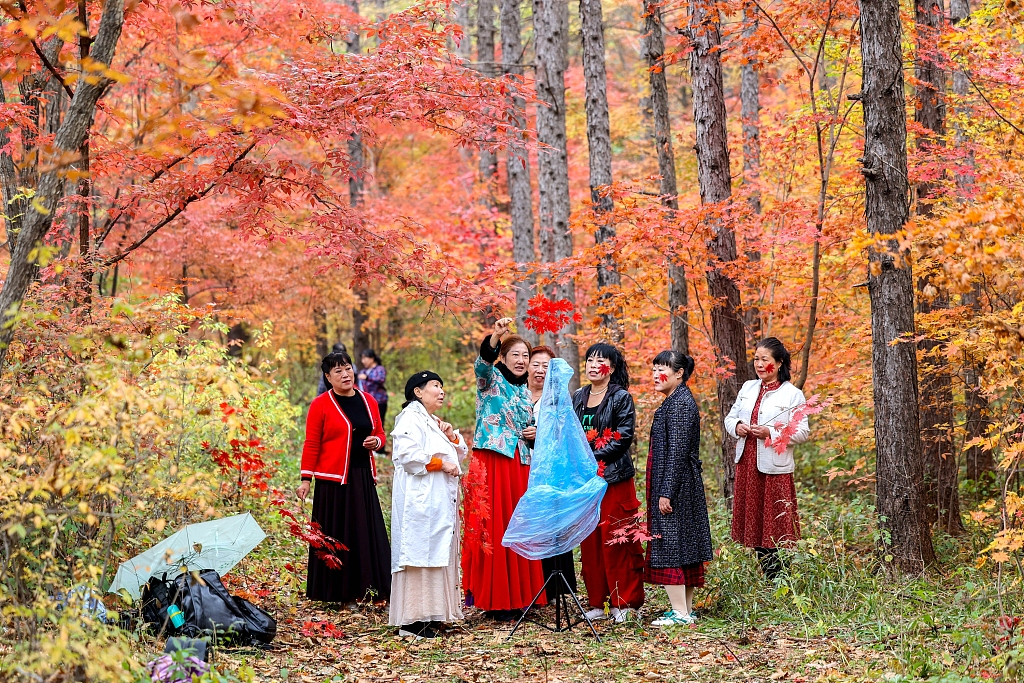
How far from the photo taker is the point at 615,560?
5648 mm

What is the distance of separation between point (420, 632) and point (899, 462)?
317 cm

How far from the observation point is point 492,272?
6.99 meters

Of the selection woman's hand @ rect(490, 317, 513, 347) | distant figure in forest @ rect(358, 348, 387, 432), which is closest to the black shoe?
woman's hand @ rect(490, 317, 513, 347)

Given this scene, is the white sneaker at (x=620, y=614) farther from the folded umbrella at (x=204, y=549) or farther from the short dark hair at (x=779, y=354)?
the folded umbrella at (x=204, y=549)

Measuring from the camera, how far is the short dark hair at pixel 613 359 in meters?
5.62

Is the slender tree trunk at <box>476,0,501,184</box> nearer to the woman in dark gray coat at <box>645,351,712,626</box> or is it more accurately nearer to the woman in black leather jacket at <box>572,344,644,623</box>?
the woman in black leather jacket at <box>572,344,644,623</box>

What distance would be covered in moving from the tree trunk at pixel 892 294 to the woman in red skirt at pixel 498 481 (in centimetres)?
227

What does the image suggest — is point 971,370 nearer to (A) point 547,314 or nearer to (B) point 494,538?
(A) point 547,314

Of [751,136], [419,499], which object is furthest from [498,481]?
[751,136]

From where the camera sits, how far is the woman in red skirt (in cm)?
573

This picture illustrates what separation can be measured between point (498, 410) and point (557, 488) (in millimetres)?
849

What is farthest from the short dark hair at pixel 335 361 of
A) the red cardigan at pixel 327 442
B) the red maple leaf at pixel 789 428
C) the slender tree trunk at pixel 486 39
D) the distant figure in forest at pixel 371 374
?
the slender tree trunk at pixel 486 39

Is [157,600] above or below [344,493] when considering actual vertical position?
below

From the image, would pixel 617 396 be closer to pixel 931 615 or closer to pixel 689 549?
pixel 689 549
